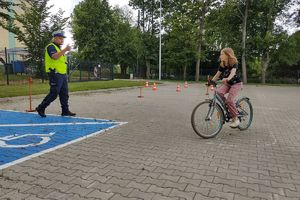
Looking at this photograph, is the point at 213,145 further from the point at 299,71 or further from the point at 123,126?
the point at 299,71

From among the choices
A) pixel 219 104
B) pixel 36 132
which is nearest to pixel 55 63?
pixel 36 132

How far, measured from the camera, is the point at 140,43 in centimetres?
4375

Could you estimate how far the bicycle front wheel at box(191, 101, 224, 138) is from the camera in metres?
5.91

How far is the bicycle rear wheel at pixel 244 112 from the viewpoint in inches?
264

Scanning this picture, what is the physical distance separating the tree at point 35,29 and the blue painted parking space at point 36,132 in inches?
610

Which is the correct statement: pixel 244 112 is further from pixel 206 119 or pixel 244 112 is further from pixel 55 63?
pixel 55 63

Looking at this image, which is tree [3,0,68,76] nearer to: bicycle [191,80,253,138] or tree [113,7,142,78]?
bicycle [191,80,253,138]

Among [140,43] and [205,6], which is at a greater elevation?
[205,6]

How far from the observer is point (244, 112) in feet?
22.4

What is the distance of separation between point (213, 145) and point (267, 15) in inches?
1378

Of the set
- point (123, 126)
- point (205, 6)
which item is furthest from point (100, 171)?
point (205, 6)

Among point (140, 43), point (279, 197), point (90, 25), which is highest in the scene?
point (90, 25)

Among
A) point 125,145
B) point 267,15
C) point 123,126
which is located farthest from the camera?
point 267,15

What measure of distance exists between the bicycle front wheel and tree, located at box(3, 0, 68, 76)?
1891 cm
